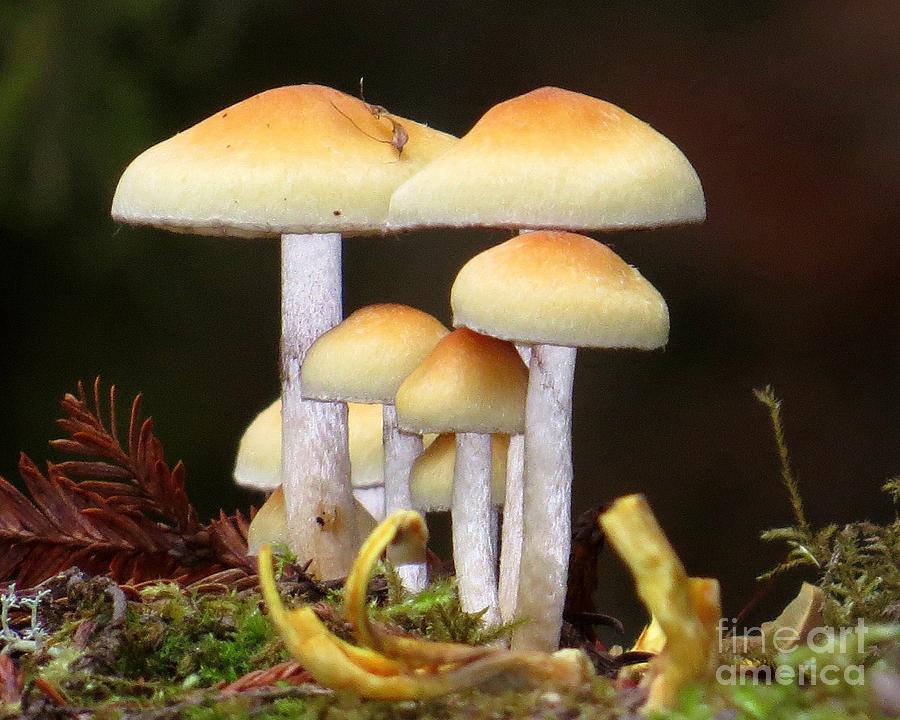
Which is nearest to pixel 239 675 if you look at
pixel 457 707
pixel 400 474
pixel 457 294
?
pixel 457 707

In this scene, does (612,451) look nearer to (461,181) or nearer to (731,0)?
(731,0)

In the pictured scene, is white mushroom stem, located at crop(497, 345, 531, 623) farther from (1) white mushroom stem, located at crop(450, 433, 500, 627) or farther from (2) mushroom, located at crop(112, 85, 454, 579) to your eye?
(2) mushroom, located at crop(112, 85, 454, 579)

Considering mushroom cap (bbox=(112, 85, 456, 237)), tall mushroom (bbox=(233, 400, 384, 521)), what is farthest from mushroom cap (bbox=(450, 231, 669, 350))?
tall mushroom (bbox=(233, 400, 384, 521))

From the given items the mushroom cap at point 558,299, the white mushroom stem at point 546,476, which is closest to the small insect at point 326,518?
the white mushroom stem at point 546,476

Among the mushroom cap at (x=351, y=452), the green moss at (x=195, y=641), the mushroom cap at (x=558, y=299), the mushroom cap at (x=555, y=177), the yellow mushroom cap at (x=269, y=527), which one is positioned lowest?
the yellow mushroom cap at (x=269, y=527)

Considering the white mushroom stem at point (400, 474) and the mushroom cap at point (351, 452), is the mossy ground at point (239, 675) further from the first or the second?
the mushroom cap at point (351, 452)

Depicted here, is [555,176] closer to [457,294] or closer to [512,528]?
[457,294]
